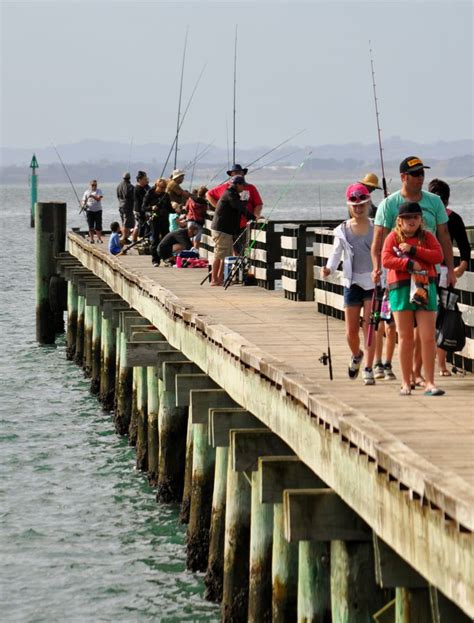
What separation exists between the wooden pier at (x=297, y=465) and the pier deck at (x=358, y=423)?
1cm

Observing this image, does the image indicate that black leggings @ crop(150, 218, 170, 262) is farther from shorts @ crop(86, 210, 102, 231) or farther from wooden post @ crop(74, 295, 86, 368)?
shorts @ crop(86, 210, 102, 231)

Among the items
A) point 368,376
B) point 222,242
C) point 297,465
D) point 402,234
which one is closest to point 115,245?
point 222,242

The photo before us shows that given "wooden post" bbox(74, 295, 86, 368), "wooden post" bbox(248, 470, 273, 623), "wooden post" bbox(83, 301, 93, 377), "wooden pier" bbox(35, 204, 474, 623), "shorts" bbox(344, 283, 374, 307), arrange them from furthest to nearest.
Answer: "wooden post" bbox(74, 295, 86, 368) → "wooden post" bbox(83, 301, 93, 377) → "shorts" bbox(344, 283, 374, 307) → "wooden post" bbox(248, 470, 273, 623) → "wooden pier" bbox(35, 204, 474, 623)

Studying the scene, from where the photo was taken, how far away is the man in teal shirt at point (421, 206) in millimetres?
11719

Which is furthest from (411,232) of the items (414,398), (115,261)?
(115,261)

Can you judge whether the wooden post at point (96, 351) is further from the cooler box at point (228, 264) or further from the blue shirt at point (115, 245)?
the cooler box at point (228, 264)

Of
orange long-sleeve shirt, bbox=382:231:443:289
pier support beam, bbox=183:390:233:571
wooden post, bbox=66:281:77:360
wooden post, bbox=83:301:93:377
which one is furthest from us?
wooden post, bbox=66:281:77:360

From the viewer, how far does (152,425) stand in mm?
19328

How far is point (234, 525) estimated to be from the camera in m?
13.0

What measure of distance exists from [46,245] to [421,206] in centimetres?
2349

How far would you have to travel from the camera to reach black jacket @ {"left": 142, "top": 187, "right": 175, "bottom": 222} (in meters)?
27.5

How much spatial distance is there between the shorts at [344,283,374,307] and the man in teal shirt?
593mm

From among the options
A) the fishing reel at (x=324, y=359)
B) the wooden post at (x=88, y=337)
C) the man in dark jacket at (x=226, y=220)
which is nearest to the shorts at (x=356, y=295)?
the fishing reel at (x=324, y=359)

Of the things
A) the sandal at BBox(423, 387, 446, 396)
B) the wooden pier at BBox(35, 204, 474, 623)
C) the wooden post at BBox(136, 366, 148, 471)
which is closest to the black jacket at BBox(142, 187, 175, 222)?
the wooden pier at BBox(35, 204, 474, 623)
